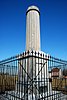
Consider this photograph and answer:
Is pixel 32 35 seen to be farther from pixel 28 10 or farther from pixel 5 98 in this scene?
pixel 5 98

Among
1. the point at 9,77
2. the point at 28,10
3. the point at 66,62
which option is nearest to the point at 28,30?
the point at 28,10

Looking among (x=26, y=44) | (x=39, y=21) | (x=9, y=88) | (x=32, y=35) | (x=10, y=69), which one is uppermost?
(x=39, y=21)

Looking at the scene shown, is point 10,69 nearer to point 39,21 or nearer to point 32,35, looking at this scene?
point 32,35

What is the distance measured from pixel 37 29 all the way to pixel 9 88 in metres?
3.80

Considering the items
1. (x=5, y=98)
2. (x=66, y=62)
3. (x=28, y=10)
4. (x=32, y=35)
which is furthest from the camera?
(x=28, y=10)

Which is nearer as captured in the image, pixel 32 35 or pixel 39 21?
pixel 32 35

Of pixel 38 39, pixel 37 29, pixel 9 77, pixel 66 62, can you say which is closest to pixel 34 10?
pixel 37 29

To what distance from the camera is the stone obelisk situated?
22.5 feet

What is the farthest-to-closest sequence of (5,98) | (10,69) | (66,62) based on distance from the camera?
(10,69)
(66,62)
(5,98)

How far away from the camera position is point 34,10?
7277mm

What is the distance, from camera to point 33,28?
701 cm

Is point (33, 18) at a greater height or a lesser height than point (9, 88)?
greater

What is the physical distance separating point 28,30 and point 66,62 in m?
2.49

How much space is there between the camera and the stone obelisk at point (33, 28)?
22.5ft
